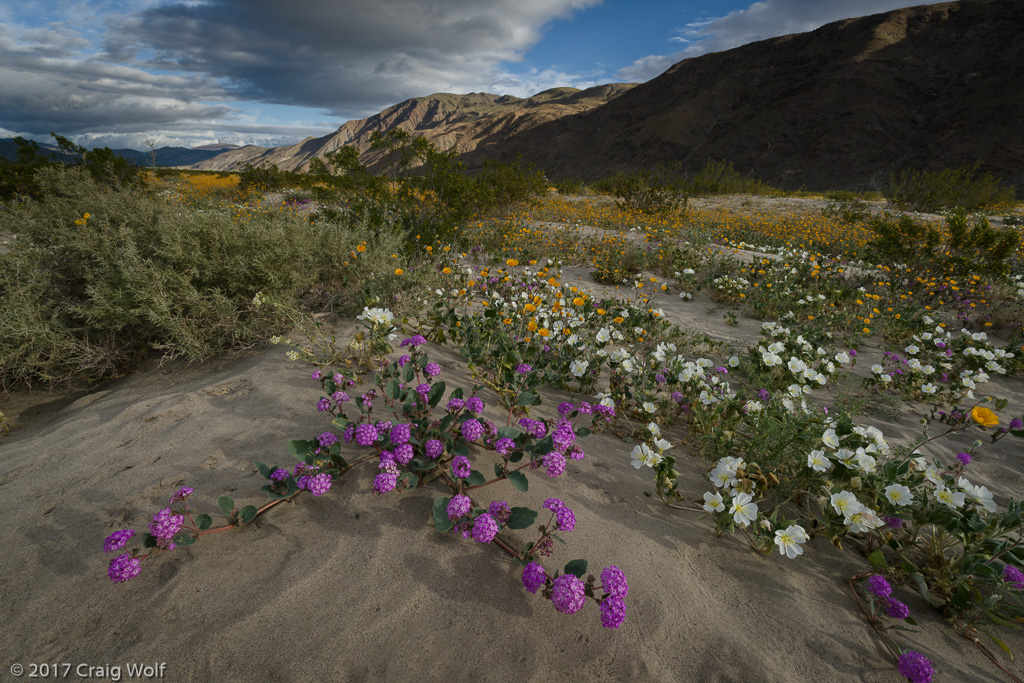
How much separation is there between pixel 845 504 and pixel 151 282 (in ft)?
16.2

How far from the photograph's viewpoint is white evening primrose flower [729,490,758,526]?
1.74 m

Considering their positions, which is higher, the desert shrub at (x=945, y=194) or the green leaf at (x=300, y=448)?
the desert shrub at (x=945, y=194)

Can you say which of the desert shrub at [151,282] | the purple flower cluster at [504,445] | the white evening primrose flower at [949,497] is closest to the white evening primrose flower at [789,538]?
the white evening primrose flower at [949,497]

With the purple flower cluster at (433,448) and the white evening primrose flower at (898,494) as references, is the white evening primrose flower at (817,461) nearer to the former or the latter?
the white evening primrose flower at (898,494)

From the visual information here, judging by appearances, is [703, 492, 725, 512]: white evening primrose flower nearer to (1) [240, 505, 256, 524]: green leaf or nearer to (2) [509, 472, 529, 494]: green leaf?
(2) [509, 472, 529, 494]: green leaf

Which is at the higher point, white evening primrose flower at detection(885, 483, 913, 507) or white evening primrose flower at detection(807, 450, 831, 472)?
white evening primrose flower at detection(807, 450, 831, 472)

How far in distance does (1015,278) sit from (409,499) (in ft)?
31.3

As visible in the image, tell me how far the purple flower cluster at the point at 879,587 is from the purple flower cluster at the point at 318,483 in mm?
2198

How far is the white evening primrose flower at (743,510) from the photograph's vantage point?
1.74m

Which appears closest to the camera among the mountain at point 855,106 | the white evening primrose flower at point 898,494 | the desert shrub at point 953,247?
the white evening primrose flower at point 898,494

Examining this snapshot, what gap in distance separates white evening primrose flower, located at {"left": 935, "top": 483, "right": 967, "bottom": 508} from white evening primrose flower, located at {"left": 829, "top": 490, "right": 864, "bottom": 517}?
1.38ft

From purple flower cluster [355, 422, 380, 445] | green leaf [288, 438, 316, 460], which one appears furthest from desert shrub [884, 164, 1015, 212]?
green leaf [288, 438, 316, 460]

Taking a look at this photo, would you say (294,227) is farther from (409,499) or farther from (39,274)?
(409,499)

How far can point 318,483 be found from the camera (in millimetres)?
1666
